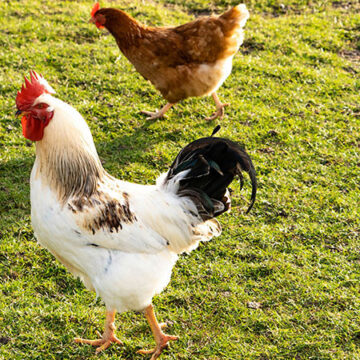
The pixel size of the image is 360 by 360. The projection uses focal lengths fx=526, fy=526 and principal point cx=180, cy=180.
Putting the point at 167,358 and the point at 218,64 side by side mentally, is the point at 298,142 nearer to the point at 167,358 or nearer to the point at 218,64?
the point at 218,64

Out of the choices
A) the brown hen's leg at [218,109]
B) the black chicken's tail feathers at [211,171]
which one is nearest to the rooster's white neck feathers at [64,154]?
the black chicken's tail feathers at [211,171]

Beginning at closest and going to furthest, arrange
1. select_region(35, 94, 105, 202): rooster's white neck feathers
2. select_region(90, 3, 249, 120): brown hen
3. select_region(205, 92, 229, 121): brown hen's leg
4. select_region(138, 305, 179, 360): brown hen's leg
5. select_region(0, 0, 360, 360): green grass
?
select_region(35, 94, 105, 202): rooster's white neck feathers
select_region(138, 305, 179, 360): brown hen's leg
select_region(0, 0, 360, 360): green grass
select_region(90, 3, 249, 120): brown hen
select_region(205, 92, 229, 121): brown hen's leg

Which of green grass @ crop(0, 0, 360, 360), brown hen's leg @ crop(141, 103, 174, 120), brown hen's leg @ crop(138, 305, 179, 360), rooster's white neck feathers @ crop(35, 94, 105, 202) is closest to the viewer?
rooster's white neck feathers @ crop(35, 94, 105, 202)

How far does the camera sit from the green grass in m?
4.52

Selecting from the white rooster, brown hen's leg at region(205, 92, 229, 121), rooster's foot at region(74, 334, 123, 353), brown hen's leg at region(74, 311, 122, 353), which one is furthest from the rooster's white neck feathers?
brown hen's leg at region(205, 92, 229, 121)

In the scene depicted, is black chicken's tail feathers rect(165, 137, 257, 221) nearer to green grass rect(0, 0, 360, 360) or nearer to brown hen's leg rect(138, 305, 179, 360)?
brown hen's leg rect(138, 305, 179, 360)

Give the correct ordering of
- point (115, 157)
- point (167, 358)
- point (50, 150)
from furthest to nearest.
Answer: point (115, 157) → point (167, 358) → point (50, 150)

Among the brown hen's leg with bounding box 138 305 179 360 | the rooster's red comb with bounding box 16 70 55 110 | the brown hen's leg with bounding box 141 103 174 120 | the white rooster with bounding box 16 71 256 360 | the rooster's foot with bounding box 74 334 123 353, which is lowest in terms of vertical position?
the rooster's foot with bounding box 74 334 123 353

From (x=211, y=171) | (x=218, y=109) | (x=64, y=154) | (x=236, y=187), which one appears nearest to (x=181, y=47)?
(x=218, y=109)

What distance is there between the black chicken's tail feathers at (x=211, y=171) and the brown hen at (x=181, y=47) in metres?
2.75

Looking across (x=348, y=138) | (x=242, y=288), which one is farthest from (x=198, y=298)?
(x=348, y=138)

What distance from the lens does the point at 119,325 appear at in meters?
4.61

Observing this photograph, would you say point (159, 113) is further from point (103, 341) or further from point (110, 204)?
point (103, 341)

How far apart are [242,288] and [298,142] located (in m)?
2.70
